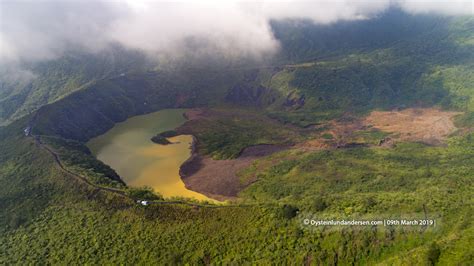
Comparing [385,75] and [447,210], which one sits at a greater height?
[447,210]

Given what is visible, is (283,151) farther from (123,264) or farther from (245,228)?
(123,264)

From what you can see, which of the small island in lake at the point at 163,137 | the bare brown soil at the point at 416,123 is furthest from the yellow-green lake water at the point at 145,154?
the bare brown soil at the point at 416,123

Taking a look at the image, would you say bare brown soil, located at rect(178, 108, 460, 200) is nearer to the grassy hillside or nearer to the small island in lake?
the grassy hillside

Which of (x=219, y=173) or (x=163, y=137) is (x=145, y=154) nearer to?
(x=163, y=137)

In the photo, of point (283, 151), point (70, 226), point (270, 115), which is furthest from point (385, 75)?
point (70, 226)

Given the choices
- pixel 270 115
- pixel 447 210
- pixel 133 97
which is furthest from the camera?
pixel 133 97

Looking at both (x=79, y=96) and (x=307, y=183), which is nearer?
(x=307, y=183)

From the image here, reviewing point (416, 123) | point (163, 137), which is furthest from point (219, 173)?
point (416, 123)
